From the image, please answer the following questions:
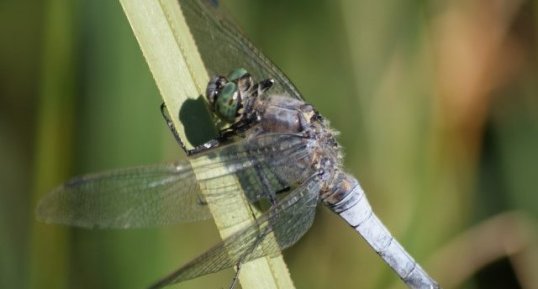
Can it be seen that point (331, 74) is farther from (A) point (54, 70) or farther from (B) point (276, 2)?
(A) point (54, 70)

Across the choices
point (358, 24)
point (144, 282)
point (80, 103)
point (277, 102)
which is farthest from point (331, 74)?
point (144, 282)

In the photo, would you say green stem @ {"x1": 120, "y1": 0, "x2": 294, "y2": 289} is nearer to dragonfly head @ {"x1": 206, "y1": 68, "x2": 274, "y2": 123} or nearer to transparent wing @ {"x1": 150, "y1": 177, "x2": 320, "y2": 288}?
transparent wing @ {"x1": 150, "y1": 177, "x2": 320, "y2": 288}

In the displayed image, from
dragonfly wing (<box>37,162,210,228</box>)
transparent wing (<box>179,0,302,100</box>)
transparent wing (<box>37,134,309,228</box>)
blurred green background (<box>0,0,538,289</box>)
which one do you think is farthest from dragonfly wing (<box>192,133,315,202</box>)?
blurred green background (<box>0,0,538,289</box>)

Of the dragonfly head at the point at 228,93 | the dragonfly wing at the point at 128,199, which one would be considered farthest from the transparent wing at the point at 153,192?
the dragonfly head at the point at 228,93

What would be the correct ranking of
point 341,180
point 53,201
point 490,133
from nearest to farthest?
point 53,201 → point 341,180 → point 490,133

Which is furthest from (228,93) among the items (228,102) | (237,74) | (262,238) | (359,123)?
(359,123)

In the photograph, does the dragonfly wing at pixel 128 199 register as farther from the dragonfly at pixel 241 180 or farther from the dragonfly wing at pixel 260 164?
the dragonfly wing at pixel 260 164

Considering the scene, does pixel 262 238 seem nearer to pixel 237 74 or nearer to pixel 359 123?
pixel 237 74
